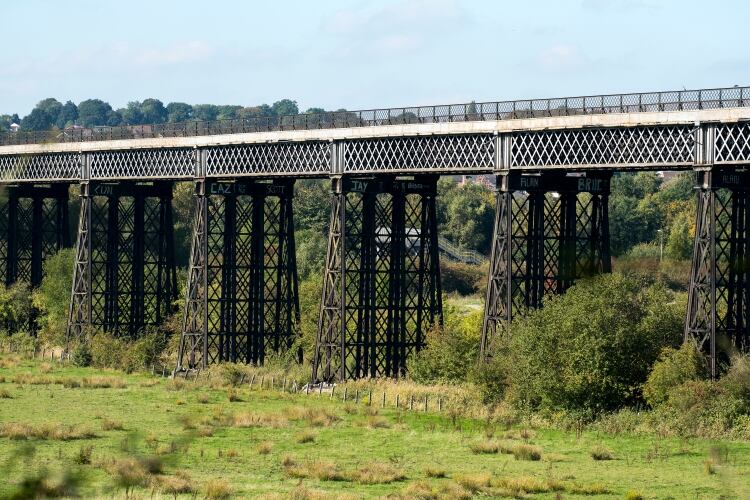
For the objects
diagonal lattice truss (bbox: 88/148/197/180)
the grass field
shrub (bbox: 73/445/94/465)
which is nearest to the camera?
the grass field

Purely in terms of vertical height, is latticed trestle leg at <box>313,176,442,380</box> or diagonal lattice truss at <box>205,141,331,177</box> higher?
diagonal lattice truss at <box>205,141,331,177</box>

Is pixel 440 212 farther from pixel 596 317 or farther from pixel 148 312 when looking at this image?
pixel 596 317

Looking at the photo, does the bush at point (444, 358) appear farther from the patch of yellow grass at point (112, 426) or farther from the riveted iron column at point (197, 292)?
the patch of yellow grass at point (112, 426)

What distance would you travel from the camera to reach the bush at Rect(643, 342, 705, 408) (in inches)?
1544

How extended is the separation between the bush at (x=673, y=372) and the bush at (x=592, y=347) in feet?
4.06

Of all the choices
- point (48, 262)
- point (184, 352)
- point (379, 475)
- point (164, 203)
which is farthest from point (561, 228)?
point (48, 262)

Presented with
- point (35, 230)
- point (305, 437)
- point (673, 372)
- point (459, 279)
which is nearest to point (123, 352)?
point (35, 230)

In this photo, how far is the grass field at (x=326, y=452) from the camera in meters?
29.5

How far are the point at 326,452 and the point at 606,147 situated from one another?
47.2 feet

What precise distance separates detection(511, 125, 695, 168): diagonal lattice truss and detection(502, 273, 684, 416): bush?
388 centimetres

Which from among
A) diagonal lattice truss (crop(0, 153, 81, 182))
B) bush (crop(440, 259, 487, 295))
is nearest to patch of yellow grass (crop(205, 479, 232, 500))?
diagonal lattice truss (crop(0, 153, 81, 182))

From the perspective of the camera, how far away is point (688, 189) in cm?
11050

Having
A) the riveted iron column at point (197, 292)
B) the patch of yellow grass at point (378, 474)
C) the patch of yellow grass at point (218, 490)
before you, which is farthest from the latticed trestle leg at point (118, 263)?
the patch of yellow grass at point (218, 490)

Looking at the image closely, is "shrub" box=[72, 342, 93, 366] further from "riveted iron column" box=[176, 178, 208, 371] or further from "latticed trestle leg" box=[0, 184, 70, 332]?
"latticed trestle leg" box=[0, 184, 70, 332]
